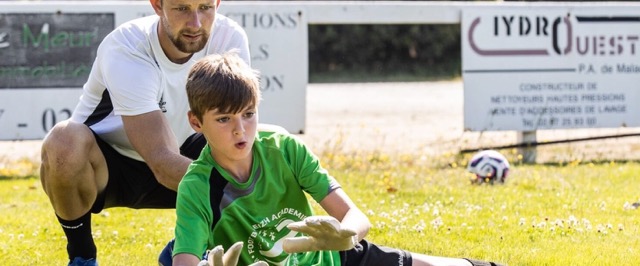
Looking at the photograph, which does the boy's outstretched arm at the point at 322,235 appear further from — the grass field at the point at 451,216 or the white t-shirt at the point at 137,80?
the grass field at the point at 451,216

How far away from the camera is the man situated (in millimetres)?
4582

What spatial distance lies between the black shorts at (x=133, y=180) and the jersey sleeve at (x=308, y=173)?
115 centimetres

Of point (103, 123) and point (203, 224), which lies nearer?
point (203, 224)

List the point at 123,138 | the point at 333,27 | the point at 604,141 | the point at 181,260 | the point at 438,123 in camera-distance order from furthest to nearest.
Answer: the point at 333,27, the point at 438,123, the point at 604,141, the point at 123,138, the point at 181,260

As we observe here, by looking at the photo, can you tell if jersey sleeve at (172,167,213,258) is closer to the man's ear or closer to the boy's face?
the boy's face

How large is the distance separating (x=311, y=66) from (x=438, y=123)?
12656 mm

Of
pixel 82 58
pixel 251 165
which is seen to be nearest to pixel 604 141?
pixel 82 58

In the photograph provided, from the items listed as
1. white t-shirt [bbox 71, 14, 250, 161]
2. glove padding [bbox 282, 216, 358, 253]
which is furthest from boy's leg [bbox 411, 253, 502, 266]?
white t-shirt [bbox 71, 14, 250, 161]

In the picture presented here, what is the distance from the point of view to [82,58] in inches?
344

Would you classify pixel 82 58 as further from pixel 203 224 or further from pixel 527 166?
pixel 203 224

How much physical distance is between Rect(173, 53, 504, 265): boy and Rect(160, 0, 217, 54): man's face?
2.84ft

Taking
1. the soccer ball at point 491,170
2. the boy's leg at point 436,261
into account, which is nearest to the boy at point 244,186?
the boy's leg at point 436,261

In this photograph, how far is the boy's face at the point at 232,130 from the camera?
11.8 ft

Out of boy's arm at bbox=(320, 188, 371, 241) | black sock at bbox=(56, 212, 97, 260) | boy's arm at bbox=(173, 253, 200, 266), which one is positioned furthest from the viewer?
black sock at bbox=(56, 212, 97, 260)
